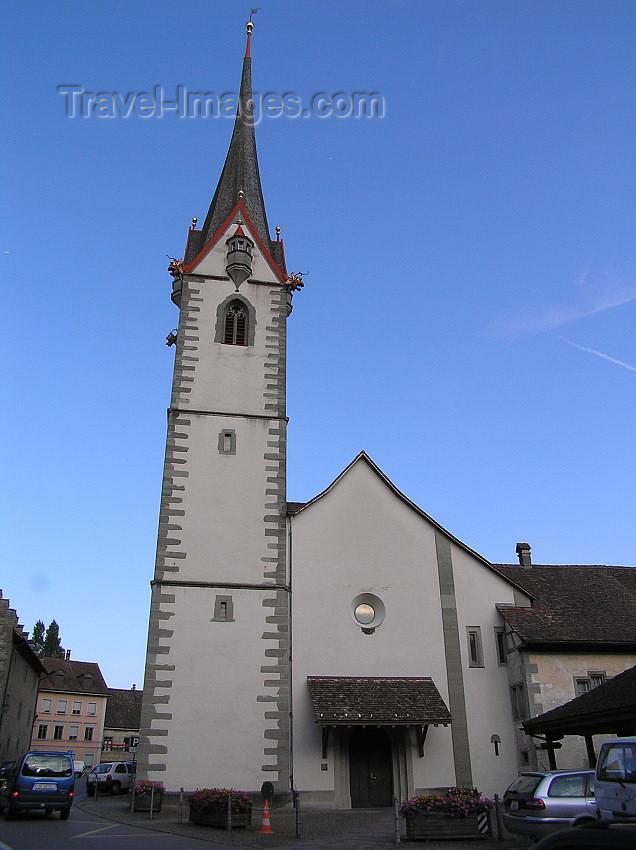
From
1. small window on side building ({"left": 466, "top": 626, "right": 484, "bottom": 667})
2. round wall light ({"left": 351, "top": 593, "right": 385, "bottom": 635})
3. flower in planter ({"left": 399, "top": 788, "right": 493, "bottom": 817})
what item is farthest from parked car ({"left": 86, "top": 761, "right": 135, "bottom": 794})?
flower in planter ({"left": 399, "top": 788, "right": 493, "bottom": 817})

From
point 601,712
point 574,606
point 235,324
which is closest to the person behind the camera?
point 601,712

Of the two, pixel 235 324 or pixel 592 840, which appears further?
pixel 235 324

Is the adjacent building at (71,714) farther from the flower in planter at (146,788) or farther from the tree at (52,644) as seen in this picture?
the flower in planter at (146,788)

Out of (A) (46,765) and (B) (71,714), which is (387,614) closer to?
(A) (46,765)

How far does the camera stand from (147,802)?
59.8 ft

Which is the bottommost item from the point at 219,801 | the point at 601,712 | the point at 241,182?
the point at 219,801

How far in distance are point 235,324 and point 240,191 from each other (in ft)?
26.1

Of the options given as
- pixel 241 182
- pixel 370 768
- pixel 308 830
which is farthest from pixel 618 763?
pixel 241 182

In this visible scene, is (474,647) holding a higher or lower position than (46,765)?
higher

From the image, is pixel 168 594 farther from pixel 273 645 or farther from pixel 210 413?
pixel 210 413

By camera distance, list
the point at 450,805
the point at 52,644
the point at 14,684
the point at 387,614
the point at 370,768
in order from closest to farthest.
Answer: the point at 450,805 < the point at 370,768 < the point at 387,614 < the point at 14,684 < the point at 52,644

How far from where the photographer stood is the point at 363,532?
2283 cm

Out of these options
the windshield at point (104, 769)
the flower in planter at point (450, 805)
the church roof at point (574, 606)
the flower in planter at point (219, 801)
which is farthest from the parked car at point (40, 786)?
the church roof at point (574, 606)

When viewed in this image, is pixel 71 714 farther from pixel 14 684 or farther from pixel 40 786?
pixel 40 786
